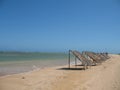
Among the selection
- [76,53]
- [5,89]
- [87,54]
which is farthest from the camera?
[87,54]

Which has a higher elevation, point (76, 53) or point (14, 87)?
point (76, 53)

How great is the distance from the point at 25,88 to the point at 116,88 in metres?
2.98

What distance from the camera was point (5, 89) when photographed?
7.79 m

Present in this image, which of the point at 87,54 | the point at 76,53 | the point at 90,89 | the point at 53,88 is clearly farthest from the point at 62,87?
the point at 87,54

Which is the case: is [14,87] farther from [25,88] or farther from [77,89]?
[77,89]

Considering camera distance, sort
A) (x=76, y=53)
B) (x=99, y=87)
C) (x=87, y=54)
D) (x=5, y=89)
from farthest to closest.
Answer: (x=87, y=54) < (x=76, y=53) < (x=99, y=87) < (x=5, y=89)

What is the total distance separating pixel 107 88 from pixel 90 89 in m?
0.60

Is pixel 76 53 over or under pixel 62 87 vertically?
over

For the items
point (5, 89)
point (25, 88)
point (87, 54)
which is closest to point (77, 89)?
point (25, 88)

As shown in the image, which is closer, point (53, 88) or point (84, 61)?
point (53, 88)

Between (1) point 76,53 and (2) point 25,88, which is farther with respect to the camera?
(1) point 76,53

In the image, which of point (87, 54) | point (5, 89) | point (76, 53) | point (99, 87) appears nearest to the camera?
point (5, 89)

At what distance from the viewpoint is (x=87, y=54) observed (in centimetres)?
2147

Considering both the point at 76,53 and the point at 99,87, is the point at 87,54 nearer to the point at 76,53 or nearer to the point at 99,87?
the point at 76,53
